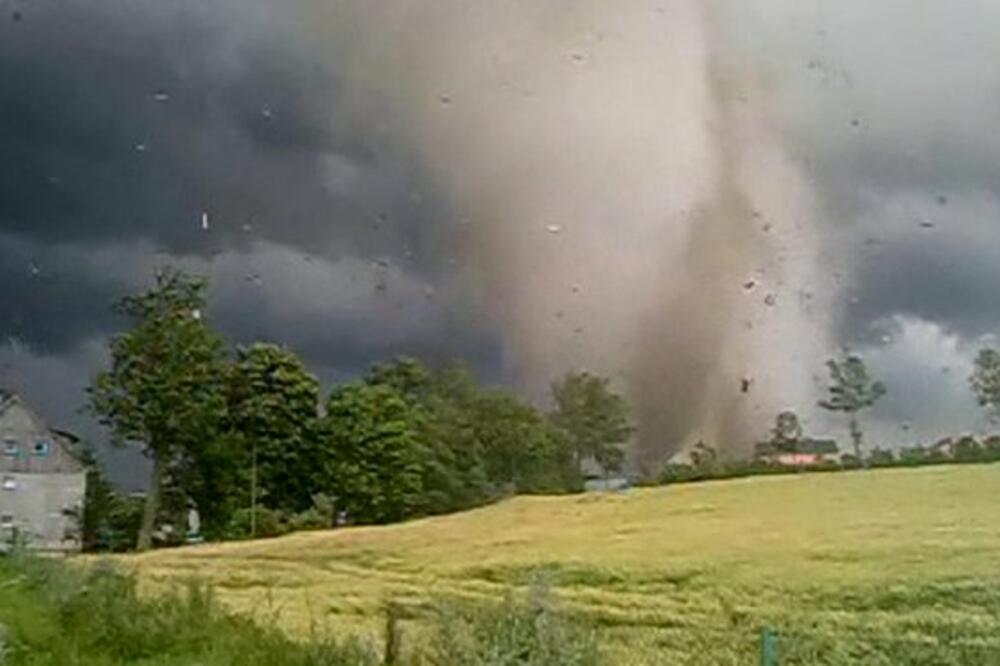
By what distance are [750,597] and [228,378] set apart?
56500 millimetres

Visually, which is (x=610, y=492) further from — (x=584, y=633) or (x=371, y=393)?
(x=584, y=633)

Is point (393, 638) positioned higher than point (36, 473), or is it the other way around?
point (36, 473)

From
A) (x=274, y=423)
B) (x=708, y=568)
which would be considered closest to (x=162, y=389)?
(x=274, y=423)

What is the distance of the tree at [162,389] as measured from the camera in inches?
3046

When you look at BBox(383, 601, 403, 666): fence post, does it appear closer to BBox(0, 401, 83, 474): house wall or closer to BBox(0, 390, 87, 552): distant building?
BBox(0, 390, 87, 552): distant building

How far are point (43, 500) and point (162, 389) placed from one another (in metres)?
13.0

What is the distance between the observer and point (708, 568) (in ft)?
105

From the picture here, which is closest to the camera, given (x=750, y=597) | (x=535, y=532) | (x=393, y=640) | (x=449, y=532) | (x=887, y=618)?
(x=393, y=640)

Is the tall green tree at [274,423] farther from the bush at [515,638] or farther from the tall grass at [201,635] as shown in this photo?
the bush at [515,638]

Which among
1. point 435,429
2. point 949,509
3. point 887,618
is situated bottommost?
point 887,618

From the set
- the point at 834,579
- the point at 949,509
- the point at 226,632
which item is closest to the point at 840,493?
the point at 949,509

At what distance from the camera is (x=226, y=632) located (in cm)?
1536

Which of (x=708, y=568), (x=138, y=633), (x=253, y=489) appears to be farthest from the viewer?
(x=253, y=489)

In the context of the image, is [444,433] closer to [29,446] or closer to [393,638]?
[29,446]
